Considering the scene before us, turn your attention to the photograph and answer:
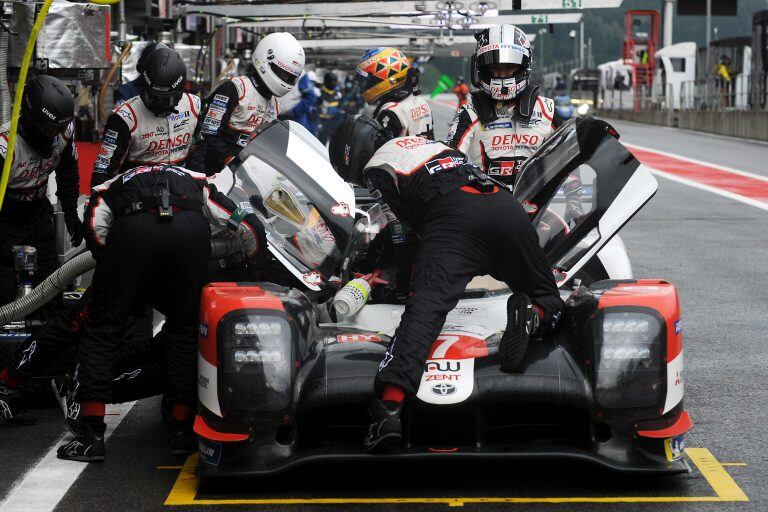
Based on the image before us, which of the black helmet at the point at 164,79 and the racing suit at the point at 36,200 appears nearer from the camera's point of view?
the black helmet at the point at 164,79

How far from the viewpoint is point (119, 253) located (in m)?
5.73

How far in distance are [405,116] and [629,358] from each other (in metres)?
4.94

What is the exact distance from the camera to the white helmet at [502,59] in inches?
291

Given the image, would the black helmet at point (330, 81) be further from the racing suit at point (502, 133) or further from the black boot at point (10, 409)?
the black boot at point (10, 409)

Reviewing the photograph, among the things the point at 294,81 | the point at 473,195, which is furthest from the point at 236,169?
the point at 294,81

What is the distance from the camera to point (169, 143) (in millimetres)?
8117

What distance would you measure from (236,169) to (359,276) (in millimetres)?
780

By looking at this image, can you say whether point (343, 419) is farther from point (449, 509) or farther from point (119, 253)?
point (119, 253)

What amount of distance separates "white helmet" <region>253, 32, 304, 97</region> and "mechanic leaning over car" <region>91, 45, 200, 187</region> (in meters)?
0.67

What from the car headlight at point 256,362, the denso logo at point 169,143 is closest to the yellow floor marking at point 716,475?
the car headlight at point 256,362

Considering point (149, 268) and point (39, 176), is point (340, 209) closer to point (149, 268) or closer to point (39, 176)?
point (149, 268)

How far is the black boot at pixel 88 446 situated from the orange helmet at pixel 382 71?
4.46m

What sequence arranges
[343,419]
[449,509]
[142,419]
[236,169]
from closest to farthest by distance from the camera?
[449,509], [343,419], [236,169], [142,419]

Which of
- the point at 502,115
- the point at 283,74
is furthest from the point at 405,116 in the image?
the point at 502,115
